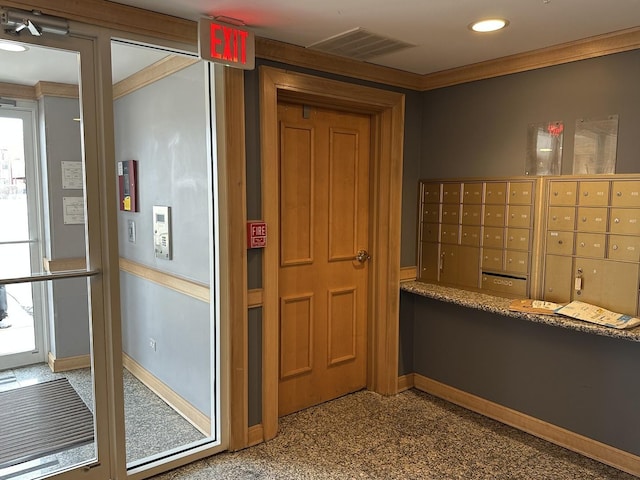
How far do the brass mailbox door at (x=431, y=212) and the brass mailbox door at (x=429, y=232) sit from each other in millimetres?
37

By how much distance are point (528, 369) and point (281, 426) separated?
164cm

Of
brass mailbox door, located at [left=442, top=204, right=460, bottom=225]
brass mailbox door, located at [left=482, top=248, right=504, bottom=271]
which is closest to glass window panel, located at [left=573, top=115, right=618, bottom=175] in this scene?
brass mailbox door, located at [left=482, top=248, right=504, bottom=271]

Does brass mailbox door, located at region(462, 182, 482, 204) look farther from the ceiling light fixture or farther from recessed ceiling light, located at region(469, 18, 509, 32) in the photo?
the ceiling light fixture

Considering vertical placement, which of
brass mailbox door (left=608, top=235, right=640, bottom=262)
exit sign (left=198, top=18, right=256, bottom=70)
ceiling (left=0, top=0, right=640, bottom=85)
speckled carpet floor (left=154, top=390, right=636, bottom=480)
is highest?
ceiling (left=0, top=0, right=640, bottom=85)

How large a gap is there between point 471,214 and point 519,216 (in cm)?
35

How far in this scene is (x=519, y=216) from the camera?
3080 mm

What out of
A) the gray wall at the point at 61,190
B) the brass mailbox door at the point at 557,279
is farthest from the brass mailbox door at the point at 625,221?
the gray wall at the point at 61,190

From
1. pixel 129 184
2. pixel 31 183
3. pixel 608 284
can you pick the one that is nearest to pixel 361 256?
pixel 608 284

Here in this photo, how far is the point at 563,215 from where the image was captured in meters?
2.86

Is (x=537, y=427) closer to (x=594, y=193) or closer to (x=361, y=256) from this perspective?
(x=594, y=193)

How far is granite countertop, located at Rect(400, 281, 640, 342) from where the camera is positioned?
243 centimetres

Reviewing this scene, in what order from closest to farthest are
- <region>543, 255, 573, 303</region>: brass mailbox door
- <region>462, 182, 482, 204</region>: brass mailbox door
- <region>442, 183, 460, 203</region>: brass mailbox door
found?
<region>543, 255, 573, 303</region>: brass mailbox door → <region>462, 182, 482, 204</region>: brass mailbox door → <region>442, 183, 460, 203</region>: brass mailbox door

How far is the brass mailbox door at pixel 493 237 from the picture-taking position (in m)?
3.18

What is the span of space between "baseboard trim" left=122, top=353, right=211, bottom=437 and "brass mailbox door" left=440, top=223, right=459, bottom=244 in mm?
2044
